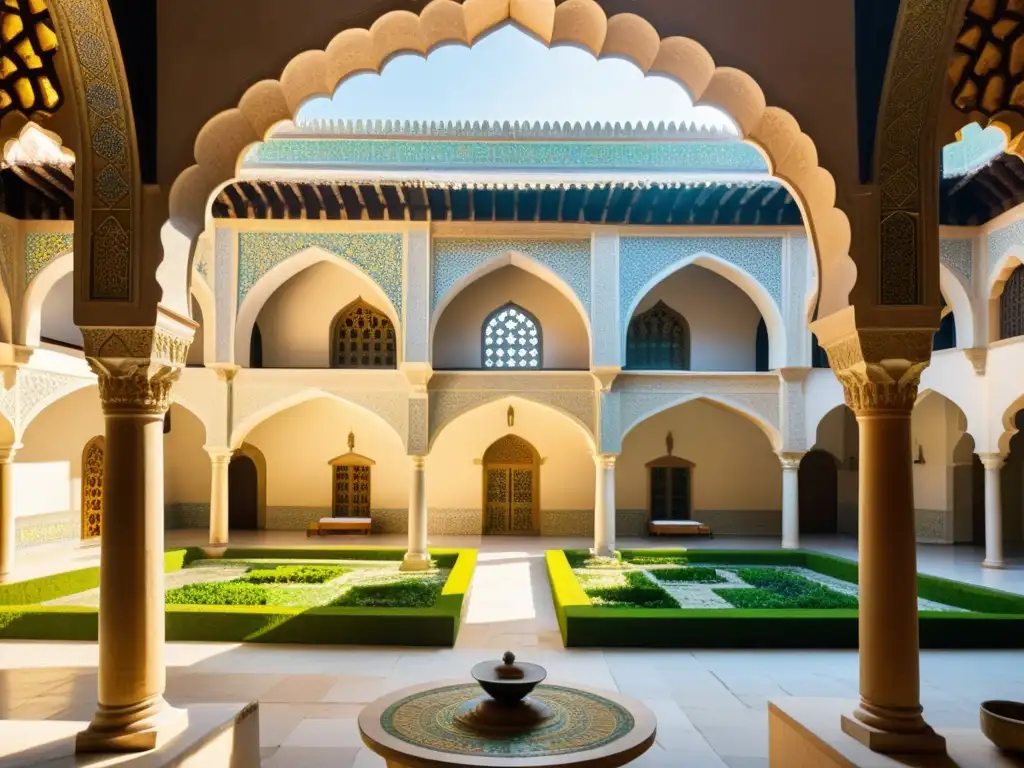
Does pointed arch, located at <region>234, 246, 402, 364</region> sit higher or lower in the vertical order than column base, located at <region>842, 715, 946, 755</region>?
higher

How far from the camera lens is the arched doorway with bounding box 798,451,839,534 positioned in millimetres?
18328

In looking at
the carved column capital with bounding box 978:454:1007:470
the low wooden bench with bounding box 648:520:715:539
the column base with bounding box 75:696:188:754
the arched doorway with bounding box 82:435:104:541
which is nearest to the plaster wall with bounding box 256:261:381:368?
the arched doorway with bounding box 82:435:104:541

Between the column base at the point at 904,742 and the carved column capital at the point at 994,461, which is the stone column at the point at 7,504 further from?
the carved column capital at the point at 994,461

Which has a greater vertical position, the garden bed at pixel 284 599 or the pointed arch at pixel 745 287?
the pointed arch at pixel 745 287

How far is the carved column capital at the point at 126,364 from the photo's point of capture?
4.00 meters

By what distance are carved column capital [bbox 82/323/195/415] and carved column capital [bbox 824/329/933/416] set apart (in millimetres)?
3724

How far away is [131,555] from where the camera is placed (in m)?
3.93

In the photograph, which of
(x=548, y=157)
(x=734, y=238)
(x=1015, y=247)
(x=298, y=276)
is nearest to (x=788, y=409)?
(x=734, y=238)

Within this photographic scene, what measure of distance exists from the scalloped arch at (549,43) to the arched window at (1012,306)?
1059 centimetres

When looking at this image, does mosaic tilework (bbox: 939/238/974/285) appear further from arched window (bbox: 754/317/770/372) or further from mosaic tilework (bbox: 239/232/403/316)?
mosaic tilework (bbox: 239/232/403/316)

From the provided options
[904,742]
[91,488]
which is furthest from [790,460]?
[91,488]

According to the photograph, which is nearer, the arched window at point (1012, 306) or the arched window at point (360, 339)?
the arched window at point (1012, 306)

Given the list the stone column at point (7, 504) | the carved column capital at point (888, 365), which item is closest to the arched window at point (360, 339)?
the stone column at point (7, 504)

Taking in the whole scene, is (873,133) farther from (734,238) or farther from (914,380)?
(734,238)
